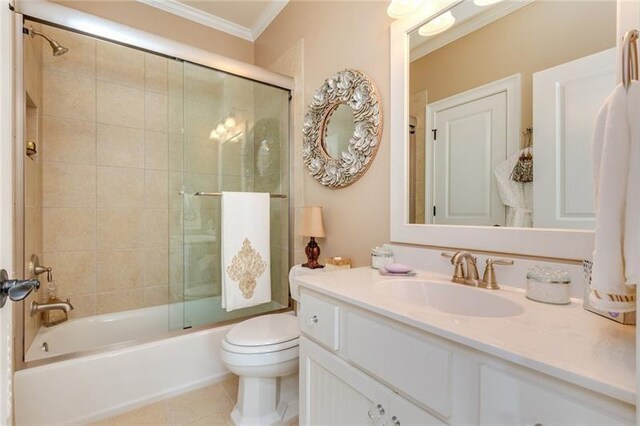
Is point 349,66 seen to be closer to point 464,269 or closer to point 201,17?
point 464,269

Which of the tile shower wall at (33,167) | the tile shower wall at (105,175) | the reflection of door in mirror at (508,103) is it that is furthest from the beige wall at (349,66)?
the tile shower wall at (33,167)

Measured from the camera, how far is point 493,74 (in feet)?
3.60

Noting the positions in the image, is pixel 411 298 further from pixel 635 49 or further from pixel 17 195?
pixel 17 195

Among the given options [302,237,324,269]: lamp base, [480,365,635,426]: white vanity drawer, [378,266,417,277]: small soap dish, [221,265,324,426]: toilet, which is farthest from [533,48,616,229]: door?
[302,237,324,269]: lamp base

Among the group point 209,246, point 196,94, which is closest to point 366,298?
point 209,246

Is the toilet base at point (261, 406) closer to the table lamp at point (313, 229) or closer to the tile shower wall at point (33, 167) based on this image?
the table lamp at point (313, 229)

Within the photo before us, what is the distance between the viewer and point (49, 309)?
5.44 ft

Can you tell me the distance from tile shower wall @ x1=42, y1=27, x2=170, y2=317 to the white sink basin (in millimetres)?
2014

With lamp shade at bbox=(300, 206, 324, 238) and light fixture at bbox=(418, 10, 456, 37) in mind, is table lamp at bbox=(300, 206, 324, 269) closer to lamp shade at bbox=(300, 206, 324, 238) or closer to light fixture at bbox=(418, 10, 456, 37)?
lamp shade at bbox=(300, 206, 324, 238)

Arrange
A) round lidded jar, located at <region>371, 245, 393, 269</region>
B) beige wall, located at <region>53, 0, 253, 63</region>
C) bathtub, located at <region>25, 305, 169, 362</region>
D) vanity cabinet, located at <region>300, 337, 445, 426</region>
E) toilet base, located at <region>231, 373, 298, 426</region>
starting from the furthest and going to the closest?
beige wall, located at <region>53, 0, 253, 63</region>, bathtub, located at <region>25, 305, 169, 362</region>, toilet base, located at <region>231, 373, 298, 426</region>, round lidded jar, located at <region>371, 245, 393, 269</region>, vanity cabinet, located at <region>300, 337, 445, 426</region>

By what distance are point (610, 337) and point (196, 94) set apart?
2.21 metres

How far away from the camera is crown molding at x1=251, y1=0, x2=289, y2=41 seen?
89.5 inches

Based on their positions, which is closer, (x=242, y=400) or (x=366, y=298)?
(x=366, y=298)

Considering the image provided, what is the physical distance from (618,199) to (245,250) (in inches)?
68.2
